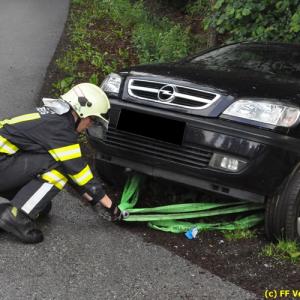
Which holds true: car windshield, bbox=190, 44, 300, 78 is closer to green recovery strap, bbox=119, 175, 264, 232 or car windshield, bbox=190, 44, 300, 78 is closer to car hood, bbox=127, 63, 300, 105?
car hood, bbox=127, 63, 300, 105

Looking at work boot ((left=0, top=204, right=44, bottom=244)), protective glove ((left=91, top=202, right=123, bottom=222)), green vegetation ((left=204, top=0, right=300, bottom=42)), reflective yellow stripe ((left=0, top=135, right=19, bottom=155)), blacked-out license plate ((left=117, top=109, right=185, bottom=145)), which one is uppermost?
reflective yellow stripe ((left=0, top=135, right=19, bottom=155))

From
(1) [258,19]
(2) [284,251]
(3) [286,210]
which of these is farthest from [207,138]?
(1) [258,19]

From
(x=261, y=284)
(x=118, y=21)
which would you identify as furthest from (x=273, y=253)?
(x=118, y=21)

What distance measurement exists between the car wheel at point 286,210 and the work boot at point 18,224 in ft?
5.55

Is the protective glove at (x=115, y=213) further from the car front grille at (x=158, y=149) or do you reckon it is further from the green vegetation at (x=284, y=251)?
the green vegetation at (x=284, y=251)

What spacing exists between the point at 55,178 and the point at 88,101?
61 centimetres

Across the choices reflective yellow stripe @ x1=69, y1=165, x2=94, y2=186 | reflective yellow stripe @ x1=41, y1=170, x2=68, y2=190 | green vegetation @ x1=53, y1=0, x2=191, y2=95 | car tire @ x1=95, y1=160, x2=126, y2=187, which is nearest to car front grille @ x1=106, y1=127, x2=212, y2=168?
reflective yellow stripe @ x1=69, y1=165, x2=94, y2=186

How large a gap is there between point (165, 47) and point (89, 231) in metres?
5.73

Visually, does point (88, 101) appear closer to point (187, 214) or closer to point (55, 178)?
point (55, 178)

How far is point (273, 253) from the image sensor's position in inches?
157

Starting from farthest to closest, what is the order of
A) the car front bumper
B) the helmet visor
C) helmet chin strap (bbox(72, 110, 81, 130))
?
the helmet visor, helmet chin strap (bbox(72, 110, 81, 130)), the car front bumper

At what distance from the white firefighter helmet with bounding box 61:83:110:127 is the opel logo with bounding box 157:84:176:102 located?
40cm

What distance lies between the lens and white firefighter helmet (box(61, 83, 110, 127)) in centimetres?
394

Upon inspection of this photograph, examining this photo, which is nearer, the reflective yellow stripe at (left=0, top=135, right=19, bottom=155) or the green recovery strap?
the reflective yellow stripe at (left=0, top=135, right=19, bottom=155)
